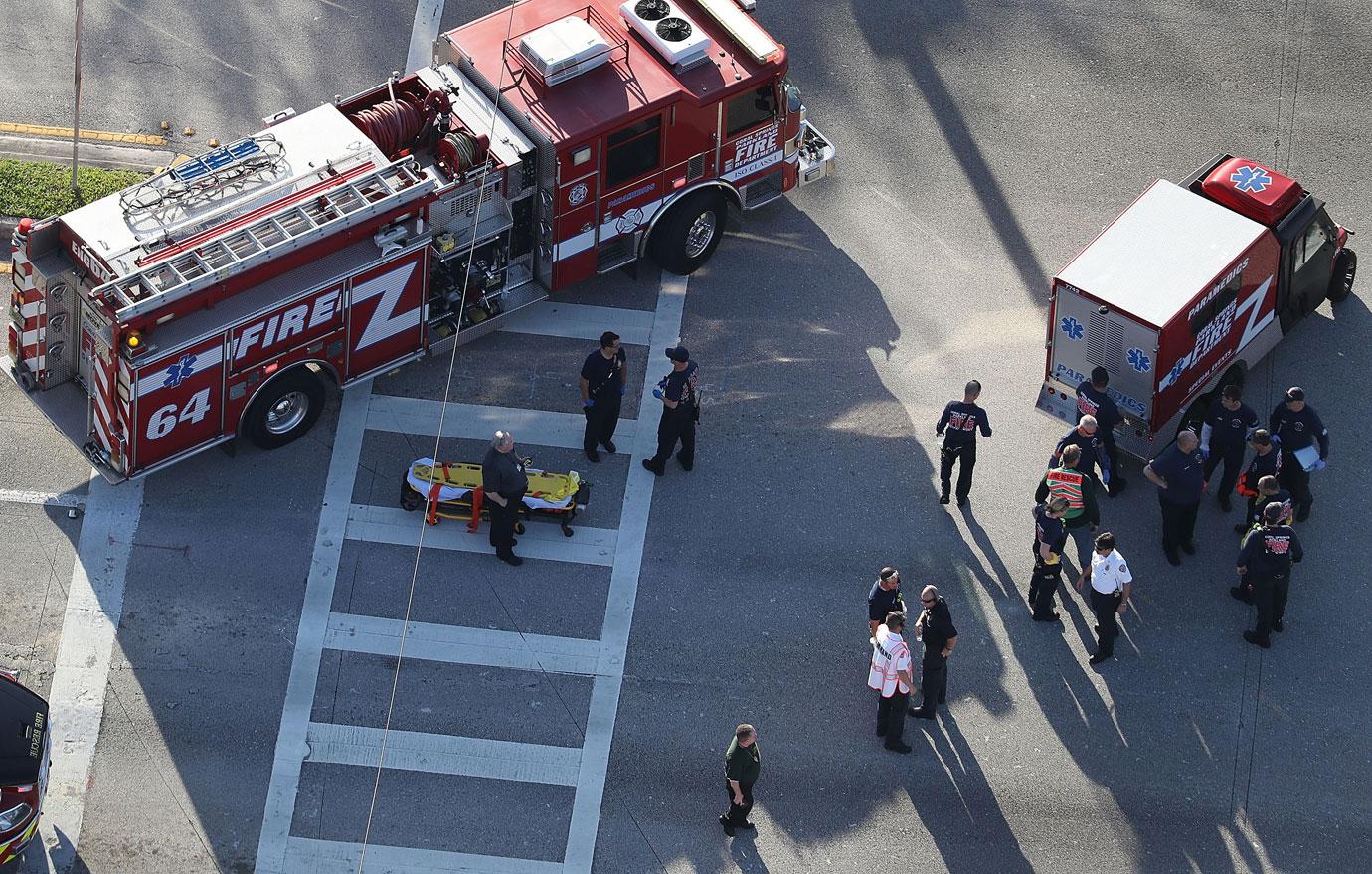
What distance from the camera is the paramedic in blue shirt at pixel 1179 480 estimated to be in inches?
699

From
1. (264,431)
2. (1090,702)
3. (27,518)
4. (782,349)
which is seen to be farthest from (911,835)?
(27,518)

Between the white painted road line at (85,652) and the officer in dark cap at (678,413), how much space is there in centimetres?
464

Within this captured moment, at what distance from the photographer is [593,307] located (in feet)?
67.6

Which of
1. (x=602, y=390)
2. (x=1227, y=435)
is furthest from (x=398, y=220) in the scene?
(x=1227, y=435)

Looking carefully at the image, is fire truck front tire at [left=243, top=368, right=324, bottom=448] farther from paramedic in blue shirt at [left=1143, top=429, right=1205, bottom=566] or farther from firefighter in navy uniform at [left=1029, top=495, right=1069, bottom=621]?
paramedic in blue shirt at [left=1143, top=429, right=1205, bottom=566]

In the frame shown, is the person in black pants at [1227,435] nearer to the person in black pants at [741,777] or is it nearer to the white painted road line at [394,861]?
the person in black pants at [741,777]

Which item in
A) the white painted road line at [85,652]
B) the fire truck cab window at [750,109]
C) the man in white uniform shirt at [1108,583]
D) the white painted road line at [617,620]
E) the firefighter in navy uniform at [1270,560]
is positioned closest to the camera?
the white painted road line at [85,652]

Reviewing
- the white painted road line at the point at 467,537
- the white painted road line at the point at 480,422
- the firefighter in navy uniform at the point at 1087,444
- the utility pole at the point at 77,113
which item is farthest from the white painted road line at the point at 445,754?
the utility pole at the point at 77,113

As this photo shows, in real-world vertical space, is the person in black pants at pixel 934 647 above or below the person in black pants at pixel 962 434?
below

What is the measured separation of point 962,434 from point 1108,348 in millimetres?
1565

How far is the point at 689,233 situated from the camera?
67.5 ft

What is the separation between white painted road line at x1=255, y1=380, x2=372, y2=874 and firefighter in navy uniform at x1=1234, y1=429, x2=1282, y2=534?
26.0 feet

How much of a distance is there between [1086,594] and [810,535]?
8.09ft

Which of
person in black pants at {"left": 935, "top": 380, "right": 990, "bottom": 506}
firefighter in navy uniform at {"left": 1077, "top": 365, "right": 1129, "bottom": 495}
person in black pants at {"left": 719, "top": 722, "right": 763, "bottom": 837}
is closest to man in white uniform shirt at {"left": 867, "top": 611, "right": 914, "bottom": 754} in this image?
person in black pants at {"left": 719, "top": 722, "right": 763, "bottom": 837}
